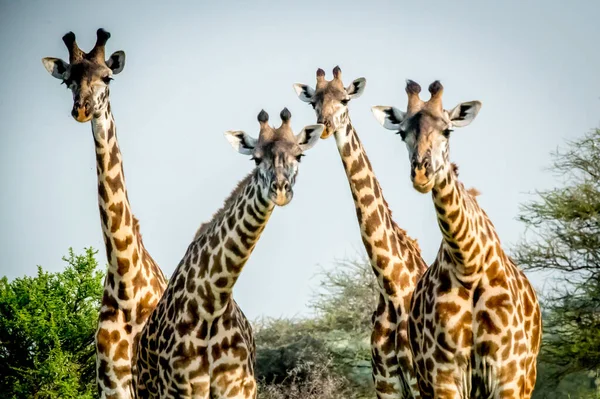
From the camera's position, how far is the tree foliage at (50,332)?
18.3 meters

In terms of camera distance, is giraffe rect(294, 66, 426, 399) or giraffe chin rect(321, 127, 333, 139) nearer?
giraffe rect(294, 66, 426, 399)

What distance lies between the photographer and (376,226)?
11.8 m

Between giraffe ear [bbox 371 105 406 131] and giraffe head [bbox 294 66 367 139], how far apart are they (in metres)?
1.59

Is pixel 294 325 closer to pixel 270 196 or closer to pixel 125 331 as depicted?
pixel 125 331

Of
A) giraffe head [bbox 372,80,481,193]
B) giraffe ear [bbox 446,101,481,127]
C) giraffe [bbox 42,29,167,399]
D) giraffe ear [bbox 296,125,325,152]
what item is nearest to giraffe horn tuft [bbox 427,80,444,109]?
giraffe head [bbox 372,80,481,193]

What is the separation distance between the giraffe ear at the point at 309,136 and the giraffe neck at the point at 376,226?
161 centimetres

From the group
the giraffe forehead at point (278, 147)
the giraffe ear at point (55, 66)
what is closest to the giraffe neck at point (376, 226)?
the giraffe forehead at point (278, 147)

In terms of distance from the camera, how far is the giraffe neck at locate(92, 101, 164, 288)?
39.0ft

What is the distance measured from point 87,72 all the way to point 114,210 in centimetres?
152

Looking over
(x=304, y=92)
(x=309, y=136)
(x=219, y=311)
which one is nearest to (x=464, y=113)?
(x=309, y=136)

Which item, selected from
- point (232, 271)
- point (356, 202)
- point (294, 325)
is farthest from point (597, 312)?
→ point (232, 271)

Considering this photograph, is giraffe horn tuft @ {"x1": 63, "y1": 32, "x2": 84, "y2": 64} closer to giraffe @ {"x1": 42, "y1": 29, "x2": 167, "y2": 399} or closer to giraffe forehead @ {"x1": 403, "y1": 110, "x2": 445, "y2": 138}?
giraffe @ {"x1": 42, "y1": 29, "x2": 167, "y2": 399}

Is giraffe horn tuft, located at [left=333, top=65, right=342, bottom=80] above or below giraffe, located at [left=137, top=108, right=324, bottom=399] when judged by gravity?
above

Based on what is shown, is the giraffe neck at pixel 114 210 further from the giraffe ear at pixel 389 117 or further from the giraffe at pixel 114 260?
the giraffe ear at pixel 389 117
